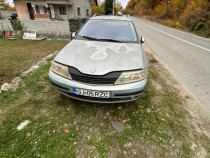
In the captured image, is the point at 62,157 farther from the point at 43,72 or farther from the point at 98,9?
the point at 98,9

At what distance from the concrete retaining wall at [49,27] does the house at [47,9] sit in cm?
981

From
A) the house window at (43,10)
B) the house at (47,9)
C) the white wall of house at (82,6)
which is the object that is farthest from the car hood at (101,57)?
the house window at (43,10)

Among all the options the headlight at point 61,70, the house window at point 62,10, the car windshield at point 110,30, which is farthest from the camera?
the house window at point 62,10

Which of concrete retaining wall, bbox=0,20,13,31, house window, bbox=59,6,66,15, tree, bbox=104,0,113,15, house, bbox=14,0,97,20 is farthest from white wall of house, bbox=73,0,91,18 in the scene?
concrete retaining wall, bbox=0,20,13,31

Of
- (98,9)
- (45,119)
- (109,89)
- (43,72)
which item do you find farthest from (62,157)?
(98,9)

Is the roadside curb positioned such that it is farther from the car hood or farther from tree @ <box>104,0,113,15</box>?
tree @ <box>104,0,113,15</box>

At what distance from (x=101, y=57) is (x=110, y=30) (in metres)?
1.23

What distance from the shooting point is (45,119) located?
210cm

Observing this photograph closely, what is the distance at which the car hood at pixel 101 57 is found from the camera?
1.89 m

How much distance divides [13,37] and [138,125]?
10139 millimetres

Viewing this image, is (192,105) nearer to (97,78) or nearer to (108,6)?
(97,78)

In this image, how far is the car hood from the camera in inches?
74.4

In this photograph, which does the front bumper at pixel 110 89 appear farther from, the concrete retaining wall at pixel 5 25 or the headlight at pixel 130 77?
the concrete retaining wall at pixel 5 25

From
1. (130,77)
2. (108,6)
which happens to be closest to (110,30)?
(130,77)
